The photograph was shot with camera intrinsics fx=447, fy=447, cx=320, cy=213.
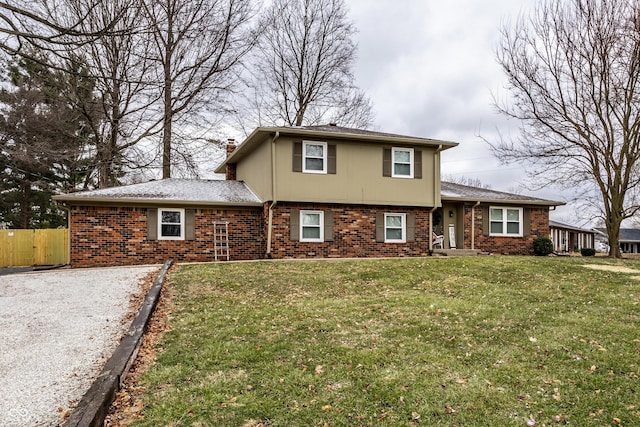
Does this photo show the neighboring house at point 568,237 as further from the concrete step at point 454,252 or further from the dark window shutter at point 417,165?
the dark window shutter at point 417,165

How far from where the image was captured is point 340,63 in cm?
2589

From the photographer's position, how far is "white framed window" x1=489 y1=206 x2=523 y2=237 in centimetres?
1803

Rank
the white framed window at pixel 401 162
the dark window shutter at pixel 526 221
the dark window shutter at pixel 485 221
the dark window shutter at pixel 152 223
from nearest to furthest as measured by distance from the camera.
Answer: the dark window shutter at pixel 152 223 < the white framed window at pixel 401 162 < the dark window shutter at pixel 485 221 < the dark window shutter at pixel 526 221

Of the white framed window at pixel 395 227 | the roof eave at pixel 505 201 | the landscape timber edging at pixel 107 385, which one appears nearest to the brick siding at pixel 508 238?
the roof eave at pixel 505 201

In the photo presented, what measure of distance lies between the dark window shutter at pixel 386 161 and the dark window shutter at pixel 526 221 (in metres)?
6.90

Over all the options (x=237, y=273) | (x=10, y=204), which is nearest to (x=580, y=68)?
(x=237, y=273)

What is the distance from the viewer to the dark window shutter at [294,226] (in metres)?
14.5

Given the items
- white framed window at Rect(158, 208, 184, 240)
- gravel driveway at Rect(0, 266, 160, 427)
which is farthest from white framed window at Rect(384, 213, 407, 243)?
gravel driveway at Rect(0, 266, 160, 427)

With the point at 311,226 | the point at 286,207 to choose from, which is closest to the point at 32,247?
the point at 286,207

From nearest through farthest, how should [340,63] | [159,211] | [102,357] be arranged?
[102,357] → [159,211] → [340,63]

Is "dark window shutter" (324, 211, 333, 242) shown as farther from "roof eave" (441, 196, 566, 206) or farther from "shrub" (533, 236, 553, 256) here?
"shrub" (533, 236, 553, 256)

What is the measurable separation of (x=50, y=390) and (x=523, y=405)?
4308 millimetres

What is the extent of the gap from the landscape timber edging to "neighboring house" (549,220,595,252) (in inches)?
1163

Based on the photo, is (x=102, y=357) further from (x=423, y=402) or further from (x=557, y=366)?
(x=557, y=366)
